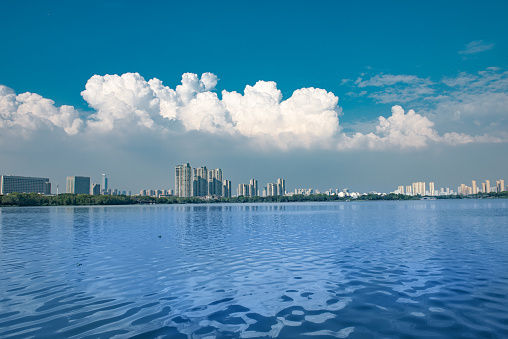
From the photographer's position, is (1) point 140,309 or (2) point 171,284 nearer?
(1) point 140,309

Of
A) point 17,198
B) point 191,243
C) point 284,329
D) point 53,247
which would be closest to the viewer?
point 284,329

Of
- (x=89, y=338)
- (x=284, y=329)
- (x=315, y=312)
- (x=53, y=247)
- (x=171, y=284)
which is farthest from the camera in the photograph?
(x=53, y=247)

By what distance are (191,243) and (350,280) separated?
20.1 metres

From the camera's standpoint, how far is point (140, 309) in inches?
544

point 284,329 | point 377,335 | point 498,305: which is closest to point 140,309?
point 284,329

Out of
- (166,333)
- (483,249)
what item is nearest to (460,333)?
(166,333)

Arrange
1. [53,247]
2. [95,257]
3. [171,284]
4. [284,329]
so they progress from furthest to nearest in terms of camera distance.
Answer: [53,247]
[95,257]
[171,284]
[284,329]

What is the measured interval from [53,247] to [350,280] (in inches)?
1108

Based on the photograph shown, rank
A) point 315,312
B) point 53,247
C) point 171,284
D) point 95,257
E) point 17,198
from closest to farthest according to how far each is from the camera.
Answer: point 315,312 → point 171,284 → point 95,257 → point 53,247 → point 17,198

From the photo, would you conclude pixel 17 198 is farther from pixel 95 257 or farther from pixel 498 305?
pixel 498 305

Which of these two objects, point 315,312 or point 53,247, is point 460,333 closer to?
point 315,312

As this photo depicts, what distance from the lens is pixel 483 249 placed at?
27625 millimetres

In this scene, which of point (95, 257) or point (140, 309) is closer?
point (140, 309)

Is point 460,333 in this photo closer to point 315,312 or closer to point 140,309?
point 315,312
